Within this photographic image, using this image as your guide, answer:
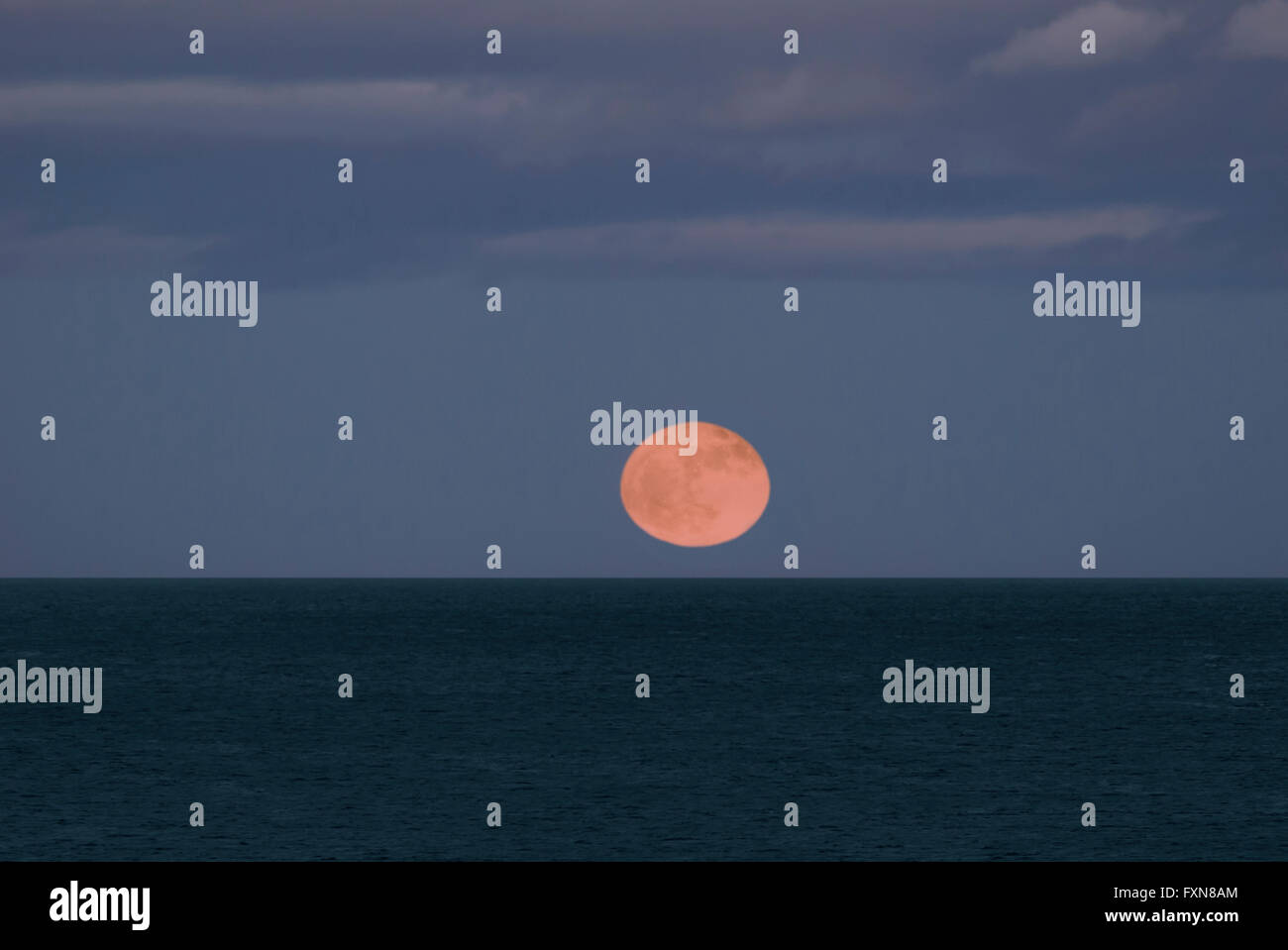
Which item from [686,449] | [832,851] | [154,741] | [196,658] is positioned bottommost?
[832,851]

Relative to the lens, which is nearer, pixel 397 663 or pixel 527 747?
pixel 527 747

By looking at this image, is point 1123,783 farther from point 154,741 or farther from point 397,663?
point 397,663

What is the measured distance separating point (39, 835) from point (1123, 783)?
57.5 meters

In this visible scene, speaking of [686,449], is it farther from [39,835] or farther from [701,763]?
[39,835]

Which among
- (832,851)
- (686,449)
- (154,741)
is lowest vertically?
(832,851)

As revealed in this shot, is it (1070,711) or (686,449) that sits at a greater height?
(686,449)
